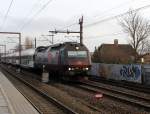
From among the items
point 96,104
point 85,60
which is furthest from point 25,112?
point 85,60

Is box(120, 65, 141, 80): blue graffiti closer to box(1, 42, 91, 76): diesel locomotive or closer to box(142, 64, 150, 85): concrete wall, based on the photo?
box(142, 64, 150, 85): concrete wall

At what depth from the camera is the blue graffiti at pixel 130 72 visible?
103 feet

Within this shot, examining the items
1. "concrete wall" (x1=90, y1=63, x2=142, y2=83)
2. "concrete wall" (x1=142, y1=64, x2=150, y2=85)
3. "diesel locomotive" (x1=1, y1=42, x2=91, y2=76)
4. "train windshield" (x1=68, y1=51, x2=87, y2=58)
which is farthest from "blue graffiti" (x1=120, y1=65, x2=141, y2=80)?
"train windshield" (x1=68, y1=51, x2=87, y2=58)

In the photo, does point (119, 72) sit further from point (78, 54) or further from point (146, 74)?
point (78, 54)

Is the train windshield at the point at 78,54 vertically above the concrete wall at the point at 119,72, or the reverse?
the train windshield at the point at 78,54

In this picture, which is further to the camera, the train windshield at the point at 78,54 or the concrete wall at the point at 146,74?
the train windshield at the point at 78,54

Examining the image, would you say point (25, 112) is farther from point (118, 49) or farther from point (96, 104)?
point (118, 49)

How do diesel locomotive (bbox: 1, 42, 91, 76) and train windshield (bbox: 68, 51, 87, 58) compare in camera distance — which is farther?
train windshield (bbox: 68, 51, 87, 58)

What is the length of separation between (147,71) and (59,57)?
279 inches

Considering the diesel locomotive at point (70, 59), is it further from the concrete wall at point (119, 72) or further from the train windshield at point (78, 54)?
the concrete wall at point (119, 72)

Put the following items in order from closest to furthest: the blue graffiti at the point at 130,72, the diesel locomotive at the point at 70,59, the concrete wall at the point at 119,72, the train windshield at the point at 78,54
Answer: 1. the diesel locomotive at the point at 70,59
2. the train windshield at the point at 78,54
3. the blue graffiti at the point at 130,72
4. the concrete wall at the point at 119,72

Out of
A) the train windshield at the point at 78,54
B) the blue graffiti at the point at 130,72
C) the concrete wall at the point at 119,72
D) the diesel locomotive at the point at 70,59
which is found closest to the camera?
the diesel locomotive at the point at 70,59

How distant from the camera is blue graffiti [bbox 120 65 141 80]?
31.3 meters

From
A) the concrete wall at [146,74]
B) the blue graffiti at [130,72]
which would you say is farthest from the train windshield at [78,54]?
the concrete wall at [146,74]
